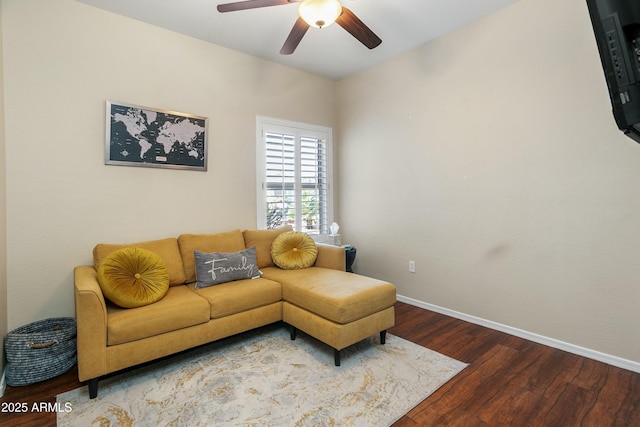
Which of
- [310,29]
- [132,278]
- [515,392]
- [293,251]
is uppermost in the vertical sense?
[310,29]

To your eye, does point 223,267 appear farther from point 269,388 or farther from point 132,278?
point 269,388

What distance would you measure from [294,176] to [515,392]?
9.58 ft

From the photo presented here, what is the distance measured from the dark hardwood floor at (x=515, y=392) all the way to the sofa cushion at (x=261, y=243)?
5.40ft

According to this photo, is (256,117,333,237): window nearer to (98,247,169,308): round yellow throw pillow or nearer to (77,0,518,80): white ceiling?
(77,0,518,80): white ceiling

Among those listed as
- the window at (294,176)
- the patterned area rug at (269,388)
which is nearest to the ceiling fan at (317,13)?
the window at (294,176)

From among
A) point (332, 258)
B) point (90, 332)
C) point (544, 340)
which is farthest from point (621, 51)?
point (90, 332)

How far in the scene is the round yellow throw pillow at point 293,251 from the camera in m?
3.09

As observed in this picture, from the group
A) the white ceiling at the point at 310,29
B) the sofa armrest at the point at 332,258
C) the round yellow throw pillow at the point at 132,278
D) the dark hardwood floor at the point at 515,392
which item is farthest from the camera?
the sofa armrest at the point at 332,258

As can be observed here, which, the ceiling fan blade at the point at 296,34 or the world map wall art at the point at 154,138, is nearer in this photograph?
the ceiling fan blade at the point at 296,34

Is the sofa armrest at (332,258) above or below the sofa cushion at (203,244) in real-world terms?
below

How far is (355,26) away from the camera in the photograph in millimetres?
2107

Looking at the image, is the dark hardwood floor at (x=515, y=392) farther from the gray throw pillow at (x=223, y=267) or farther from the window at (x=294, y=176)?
the window at (x=294, y=176)

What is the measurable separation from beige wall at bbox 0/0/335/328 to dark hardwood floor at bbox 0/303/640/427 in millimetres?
952

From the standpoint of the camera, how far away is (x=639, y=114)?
101 cm
